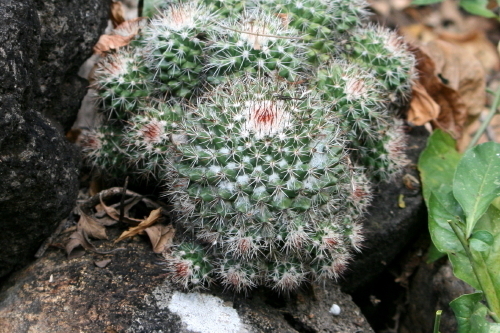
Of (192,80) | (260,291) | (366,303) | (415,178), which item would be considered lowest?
(366,303)

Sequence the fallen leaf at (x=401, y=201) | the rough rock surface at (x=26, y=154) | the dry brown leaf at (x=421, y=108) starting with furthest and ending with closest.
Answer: the dry brown leaf at (x=421, y=108) → the fallen leaf at (x=401, y=201) → the rough rock surface at (x=26, y=154)

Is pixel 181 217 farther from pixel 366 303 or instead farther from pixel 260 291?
pixel 366 303

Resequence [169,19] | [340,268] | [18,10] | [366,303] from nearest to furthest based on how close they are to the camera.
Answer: [18,10], [340,268], [169,19], [366,303]

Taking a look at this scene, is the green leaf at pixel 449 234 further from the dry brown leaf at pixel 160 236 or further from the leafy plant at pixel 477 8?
the leafy plant at pixel 477 8

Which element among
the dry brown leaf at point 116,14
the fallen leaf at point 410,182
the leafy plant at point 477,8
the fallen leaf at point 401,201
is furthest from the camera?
the leafy plant at point 477,8

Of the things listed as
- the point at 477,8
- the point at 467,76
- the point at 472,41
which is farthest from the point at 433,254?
the point at 472,41

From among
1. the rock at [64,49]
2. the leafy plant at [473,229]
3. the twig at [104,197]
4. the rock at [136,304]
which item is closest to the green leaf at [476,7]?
the leafy plant at [473,229]

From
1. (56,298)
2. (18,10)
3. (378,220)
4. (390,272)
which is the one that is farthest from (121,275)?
(390,272)
